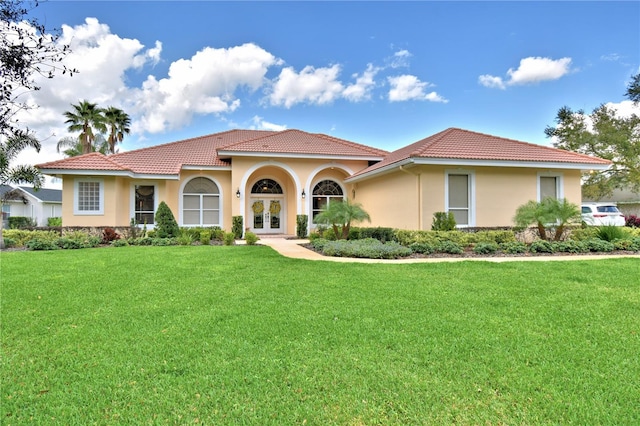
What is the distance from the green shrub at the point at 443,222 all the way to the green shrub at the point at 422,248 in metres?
1.81

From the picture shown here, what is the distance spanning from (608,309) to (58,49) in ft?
33.5

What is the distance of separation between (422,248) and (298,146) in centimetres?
1089

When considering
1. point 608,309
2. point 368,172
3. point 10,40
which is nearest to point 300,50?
point 368,172

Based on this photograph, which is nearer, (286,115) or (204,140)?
(204,140)

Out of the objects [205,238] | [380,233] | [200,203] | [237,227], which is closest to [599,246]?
[380,233]

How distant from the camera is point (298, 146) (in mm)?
20312

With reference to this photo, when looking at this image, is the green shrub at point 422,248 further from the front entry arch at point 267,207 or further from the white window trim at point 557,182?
the front entry arch at point 267,207

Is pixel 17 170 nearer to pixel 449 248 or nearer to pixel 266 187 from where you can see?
pixel 266 187

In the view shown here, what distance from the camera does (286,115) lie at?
28703 millimetres

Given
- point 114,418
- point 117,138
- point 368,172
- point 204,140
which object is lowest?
point 114,418

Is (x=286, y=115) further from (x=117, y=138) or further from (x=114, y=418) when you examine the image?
(x=114, y=418)

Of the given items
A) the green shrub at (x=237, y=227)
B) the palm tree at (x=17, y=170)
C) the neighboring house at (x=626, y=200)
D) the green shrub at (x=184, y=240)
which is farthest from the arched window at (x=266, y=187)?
the neighboring house at (x=626, y=200)

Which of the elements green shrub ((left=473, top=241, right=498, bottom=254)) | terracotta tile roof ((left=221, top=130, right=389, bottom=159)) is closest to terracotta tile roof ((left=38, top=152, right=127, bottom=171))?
terracotta tile roof ((left=221, top=130, right=389, bottom=159))

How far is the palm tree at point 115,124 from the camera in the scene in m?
33.9
